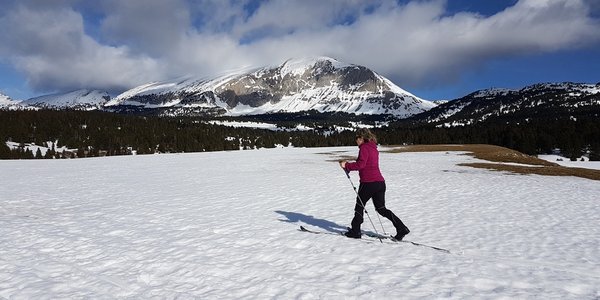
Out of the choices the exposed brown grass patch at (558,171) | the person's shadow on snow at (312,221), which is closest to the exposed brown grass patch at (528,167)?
the exposed brown grass patch at (558,171)

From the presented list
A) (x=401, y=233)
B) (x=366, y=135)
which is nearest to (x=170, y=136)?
(x=366, y=135)

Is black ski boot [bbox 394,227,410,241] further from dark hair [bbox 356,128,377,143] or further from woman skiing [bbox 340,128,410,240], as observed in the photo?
dark hair [bbox 356,128,377,143]

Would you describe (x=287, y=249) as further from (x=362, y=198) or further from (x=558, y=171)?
(x=558, y=171)

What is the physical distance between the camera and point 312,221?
49.9 ft

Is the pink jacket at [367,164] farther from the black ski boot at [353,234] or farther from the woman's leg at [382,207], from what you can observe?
the black ski boot at [353,234]

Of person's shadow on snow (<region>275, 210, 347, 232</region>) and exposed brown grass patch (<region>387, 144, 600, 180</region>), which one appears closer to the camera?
person's shadow on snow (<region>275, 210, 347, 232</region>)

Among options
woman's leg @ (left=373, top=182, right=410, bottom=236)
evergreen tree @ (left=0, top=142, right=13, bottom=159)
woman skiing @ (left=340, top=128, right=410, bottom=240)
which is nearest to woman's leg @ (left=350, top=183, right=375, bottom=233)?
woman skiing @ (left=340, top=128, right=410, bottom=240)

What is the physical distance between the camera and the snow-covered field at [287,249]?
8.02 metres

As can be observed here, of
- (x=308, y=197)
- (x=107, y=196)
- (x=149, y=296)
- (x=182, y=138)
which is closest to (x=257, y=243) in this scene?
(x=149, y=296)

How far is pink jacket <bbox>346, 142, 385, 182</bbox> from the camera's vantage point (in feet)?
36.7

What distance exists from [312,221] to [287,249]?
429 centimetres

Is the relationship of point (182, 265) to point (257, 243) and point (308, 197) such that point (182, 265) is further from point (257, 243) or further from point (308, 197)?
point (308, 197)

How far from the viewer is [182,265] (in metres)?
9.67

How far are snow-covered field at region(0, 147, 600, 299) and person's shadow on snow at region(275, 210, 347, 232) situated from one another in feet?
0.25
